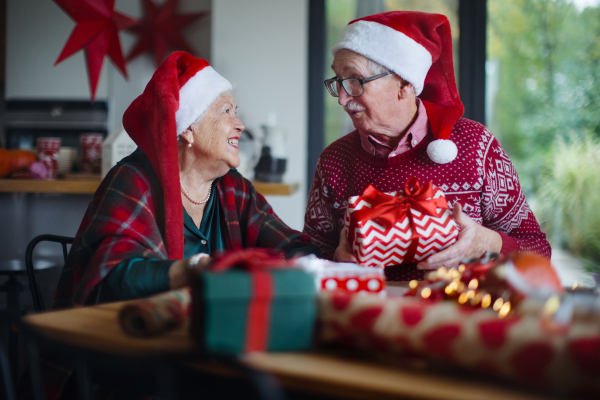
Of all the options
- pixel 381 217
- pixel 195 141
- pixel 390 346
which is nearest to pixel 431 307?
pixel 390 346

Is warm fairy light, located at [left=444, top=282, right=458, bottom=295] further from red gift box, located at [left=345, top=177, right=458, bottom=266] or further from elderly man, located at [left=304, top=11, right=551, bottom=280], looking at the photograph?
elderly man, located at [left=304, top=11, right=551, bottom=280]

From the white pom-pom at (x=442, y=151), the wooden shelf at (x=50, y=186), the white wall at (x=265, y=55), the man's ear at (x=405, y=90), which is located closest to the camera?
the white pom-pom at (x=442, y=151)

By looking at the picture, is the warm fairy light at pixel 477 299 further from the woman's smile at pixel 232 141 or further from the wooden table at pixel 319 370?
the woman's smile at pixel 232 141

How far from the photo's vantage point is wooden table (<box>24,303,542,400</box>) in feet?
1.77

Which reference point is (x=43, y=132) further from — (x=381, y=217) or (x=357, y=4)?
(x=381, y=217)

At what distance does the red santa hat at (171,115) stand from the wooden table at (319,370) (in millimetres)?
580

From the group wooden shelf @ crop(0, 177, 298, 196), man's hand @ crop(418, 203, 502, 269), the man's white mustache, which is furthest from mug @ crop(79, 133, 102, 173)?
man's hand @ crop(418, 203, 502, 269)

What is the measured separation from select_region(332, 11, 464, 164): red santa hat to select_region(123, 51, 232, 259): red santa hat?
1.55ft

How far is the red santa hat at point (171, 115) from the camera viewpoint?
133 cm

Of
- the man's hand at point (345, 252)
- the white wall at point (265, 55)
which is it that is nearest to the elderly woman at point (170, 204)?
the man's hand at point (345, 252)

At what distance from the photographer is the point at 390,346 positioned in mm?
626

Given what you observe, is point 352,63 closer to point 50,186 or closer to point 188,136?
point 188,136

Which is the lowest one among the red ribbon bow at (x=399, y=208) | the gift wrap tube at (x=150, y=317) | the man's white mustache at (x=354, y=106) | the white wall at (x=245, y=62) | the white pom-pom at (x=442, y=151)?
the gift wrap tube at (x=150, y=317)

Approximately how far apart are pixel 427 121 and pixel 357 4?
6.75ft
